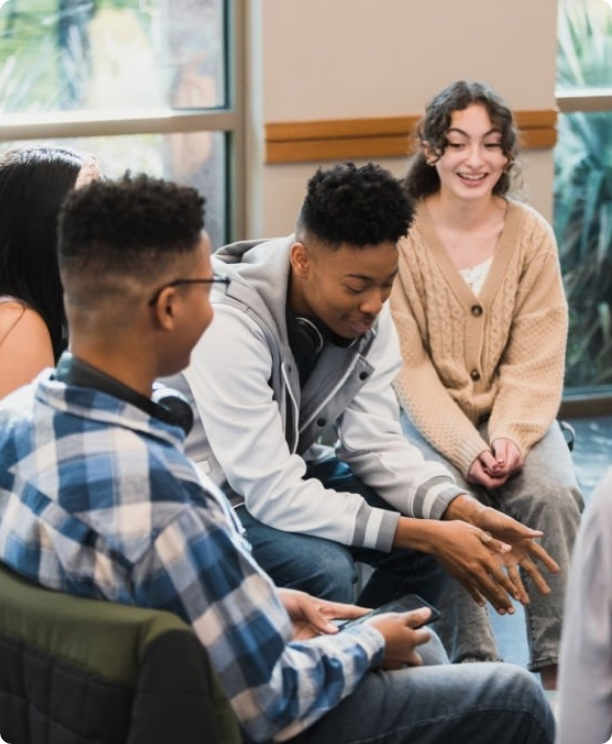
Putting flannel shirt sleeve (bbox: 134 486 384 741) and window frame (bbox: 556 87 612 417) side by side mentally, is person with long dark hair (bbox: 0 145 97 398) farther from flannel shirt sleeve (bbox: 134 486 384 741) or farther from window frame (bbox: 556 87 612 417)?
window frame (bbox: 556 87 612 417)

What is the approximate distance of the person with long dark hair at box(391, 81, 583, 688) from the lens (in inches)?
119

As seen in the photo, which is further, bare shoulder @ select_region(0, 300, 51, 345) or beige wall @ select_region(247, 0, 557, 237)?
beige wall @ select_region(247, 0, 557, 237)

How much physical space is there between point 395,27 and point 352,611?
7.29 feet

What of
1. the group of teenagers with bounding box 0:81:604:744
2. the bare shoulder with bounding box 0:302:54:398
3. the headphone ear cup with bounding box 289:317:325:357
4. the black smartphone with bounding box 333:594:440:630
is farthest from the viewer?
the headphone ear cup with bounding box 289:317:325:357

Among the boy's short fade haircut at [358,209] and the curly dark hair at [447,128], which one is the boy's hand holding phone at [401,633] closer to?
the boy's short fade haircut at [358,209]

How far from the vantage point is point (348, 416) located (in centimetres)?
265

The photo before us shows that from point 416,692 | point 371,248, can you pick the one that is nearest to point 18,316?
point 371,248

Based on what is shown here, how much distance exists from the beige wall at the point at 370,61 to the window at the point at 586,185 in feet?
1.30

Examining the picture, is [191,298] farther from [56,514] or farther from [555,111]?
[555,111]

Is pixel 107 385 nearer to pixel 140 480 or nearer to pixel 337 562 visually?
pixel 140 480

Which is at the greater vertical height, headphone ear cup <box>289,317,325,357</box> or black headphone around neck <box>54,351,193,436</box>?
black headphone around neck <box>54,351,193,436</box>

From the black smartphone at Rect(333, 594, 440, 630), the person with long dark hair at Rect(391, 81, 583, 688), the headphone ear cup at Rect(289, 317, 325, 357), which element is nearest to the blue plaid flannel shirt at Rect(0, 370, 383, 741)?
the black smartphone at Rect(333, 594, 440, 630)

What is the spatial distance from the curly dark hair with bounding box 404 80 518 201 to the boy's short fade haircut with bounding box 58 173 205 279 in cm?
169

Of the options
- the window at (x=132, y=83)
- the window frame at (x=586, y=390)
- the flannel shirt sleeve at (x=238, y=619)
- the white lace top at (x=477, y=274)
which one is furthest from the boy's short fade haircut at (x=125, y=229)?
the window frame at (x=586, y=390)
